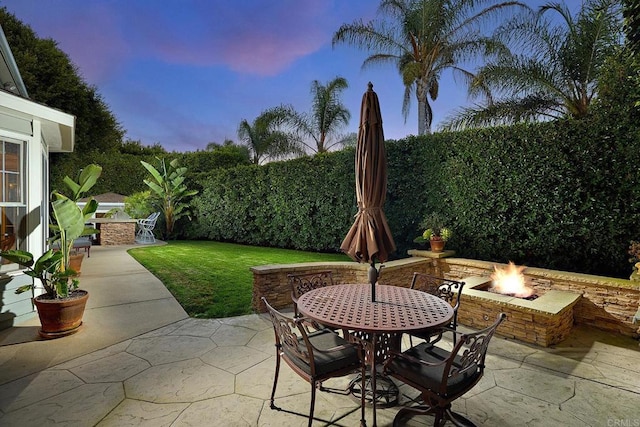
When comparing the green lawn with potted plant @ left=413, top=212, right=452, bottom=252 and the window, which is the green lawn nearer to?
potted plant @ left=413, top=212, right=452, bottom=252

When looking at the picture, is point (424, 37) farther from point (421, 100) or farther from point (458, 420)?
point (458, 420)

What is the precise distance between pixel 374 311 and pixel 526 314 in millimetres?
2611

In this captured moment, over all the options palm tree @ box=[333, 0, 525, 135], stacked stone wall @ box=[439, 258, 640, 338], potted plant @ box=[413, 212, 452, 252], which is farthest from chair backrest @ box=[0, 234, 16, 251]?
palm tree @ box=[333, 0, 525, 135]

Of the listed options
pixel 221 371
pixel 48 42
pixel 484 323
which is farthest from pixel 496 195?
pixel 48 42

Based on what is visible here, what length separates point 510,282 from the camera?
5.16m

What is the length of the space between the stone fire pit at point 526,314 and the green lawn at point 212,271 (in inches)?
134

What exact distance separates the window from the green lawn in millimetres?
2413

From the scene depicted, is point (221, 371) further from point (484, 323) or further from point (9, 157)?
point (9, 157)

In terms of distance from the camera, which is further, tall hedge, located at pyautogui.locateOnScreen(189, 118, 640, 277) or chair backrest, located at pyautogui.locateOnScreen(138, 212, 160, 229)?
chair backrest, located at pyautogui.locateOnScreen(138, 212, 160, 229)

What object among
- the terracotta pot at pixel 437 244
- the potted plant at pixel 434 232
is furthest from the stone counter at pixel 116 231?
the terracotta pot at pixel 437 244

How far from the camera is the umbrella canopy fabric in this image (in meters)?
3.13

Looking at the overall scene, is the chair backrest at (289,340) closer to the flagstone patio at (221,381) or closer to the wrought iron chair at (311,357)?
the wrought iron chair at (311,357)

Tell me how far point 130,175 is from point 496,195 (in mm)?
16286

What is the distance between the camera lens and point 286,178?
10.3m
